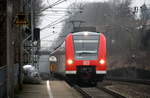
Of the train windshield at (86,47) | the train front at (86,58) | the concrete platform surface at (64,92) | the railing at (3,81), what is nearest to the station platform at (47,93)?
the concrete platform surface at (64,92)

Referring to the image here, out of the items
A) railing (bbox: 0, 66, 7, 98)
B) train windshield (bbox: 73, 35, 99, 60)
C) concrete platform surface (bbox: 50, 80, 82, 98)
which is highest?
train windshield (bbox: 73, 35, 99, 60)

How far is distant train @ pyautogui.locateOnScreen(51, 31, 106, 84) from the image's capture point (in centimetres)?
2144

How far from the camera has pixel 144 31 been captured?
54.6 m

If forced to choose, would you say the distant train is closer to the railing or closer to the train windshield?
the train windshield

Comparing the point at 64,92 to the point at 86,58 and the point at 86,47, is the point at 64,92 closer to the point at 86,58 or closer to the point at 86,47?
the point at 86,58

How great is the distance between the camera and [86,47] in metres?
21.8

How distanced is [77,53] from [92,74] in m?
1.44

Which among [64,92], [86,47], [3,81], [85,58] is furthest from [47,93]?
[86,47]

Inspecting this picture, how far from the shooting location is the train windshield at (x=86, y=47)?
21.5 m

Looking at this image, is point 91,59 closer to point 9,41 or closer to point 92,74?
point 92,74

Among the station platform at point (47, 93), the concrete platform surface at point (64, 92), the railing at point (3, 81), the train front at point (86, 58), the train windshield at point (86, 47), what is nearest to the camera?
the railing at point (3, 81)

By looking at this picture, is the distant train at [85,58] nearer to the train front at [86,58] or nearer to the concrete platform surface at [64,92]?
the train front at [86,58]

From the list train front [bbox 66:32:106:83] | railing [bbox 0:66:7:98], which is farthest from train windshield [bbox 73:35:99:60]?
railing [bbox 0:66:7:98]

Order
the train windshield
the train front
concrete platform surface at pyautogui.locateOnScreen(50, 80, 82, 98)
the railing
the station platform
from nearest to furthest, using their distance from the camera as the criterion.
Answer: the railing
the station platform
concrete platform surface at pyautogui.locateOnScreen(50, 80, 82, 98)
the train front
the train windshield
